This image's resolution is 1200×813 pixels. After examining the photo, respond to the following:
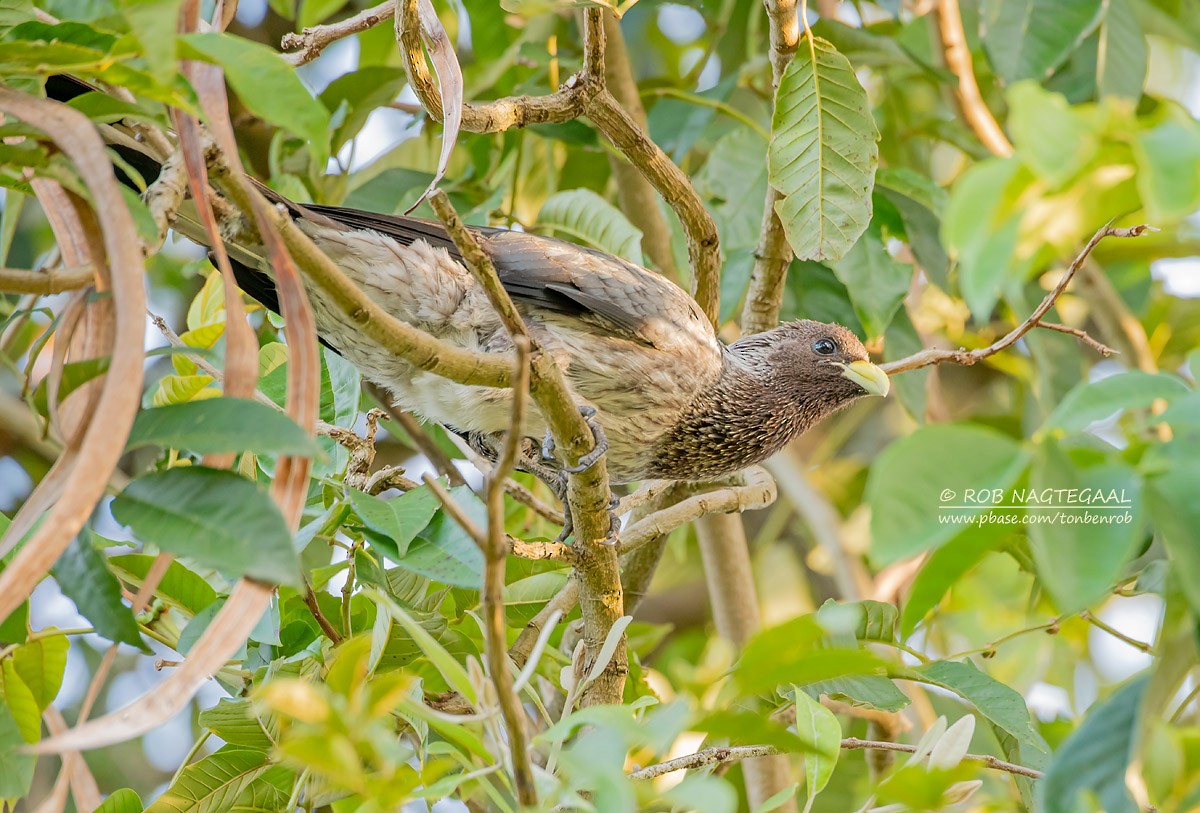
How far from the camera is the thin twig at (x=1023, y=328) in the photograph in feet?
7.79

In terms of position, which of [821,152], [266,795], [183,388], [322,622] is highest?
[821,152]

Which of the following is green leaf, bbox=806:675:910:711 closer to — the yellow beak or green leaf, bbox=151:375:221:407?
the yellow beak

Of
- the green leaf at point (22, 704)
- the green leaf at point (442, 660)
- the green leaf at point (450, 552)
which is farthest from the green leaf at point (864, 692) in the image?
the green leaf at point (22, 704)

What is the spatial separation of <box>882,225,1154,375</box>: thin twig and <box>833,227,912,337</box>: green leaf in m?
0.13

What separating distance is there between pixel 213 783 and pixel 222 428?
1.16 meters

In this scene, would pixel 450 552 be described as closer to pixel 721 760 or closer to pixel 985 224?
pixel 721 760

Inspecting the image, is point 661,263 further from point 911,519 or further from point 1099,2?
point 911,519

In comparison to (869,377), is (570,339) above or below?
above

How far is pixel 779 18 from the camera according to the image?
99.1 inches

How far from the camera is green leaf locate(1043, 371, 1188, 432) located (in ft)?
3.49

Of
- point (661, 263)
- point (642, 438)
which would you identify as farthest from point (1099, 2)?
point (642, 438)

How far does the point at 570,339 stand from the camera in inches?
118

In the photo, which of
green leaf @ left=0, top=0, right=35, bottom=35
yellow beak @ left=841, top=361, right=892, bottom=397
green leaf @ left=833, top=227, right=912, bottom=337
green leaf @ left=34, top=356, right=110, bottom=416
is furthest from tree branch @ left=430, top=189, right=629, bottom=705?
yellow beak @ left=841, top=361, right=892, bottom=397

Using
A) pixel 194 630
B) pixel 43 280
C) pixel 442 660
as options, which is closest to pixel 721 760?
pixel 442 660
